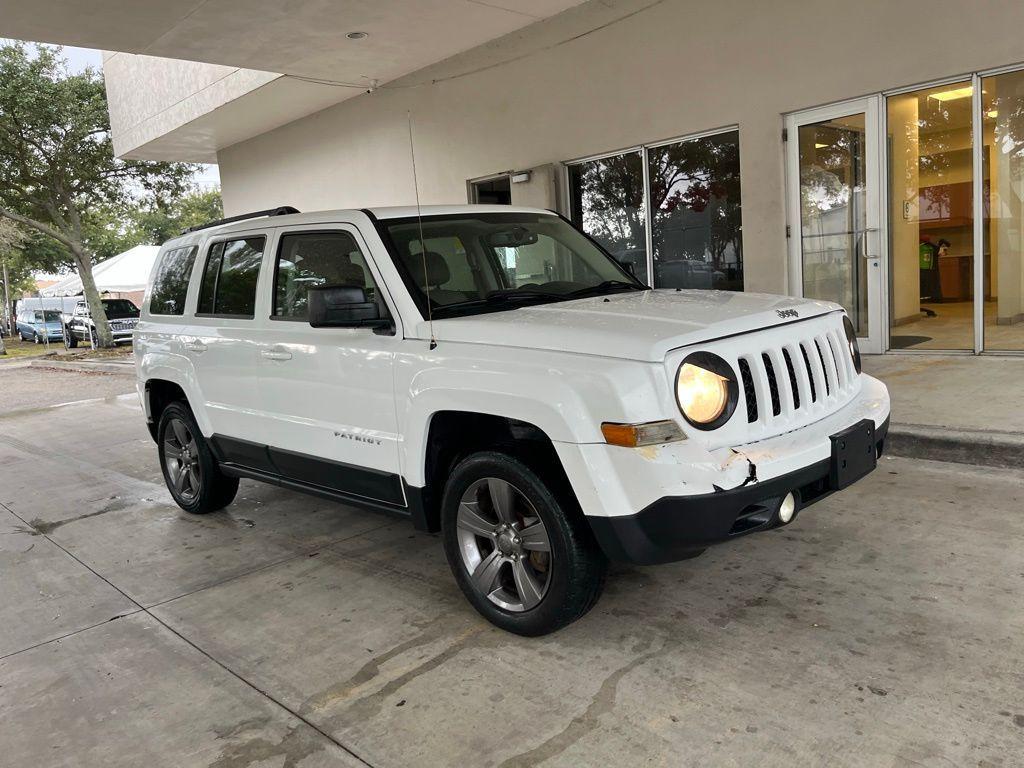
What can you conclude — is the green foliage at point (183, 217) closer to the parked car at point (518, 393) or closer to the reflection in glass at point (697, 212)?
the reflection in glass at point (697, 212)

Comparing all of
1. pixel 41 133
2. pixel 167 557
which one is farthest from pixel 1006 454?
pixel 41 133

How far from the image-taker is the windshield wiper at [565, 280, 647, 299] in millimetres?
4211

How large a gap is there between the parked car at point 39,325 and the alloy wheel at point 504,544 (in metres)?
31.6

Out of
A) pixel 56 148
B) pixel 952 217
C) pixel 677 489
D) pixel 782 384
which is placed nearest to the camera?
pixel 677 489

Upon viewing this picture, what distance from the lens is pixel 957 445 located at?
545 centimetres

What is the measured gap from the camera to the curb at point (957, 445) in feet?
17.2

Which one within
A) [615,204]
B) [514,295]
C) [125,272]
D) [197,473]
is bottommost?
[197,473]

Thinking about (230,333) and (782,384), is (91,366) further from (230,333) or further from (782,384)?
(782,384)

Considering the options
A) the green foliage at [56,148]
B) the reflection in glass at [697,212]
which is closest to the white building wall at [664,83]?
the reflection in glass at [697,212]

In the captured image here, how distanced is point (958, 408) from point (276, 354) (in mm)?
5097

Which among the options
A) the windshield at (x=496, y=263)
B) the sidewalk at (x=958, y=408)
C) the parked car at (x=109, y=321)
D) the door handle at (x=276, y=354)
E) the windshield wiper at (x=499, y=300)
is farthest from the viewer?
the parked car at (x=109, y=321)

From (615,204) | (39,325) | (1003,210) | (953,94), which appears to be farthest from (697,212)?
(39,325)

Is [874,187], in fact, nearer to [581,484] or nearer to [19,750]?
[581,484]

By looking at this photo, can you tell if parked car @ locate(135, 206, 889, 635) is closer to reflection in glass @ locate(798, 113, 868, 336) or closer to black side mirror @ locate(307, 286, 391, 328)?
black side mirror @ locate(307, 286, 391, 328)
